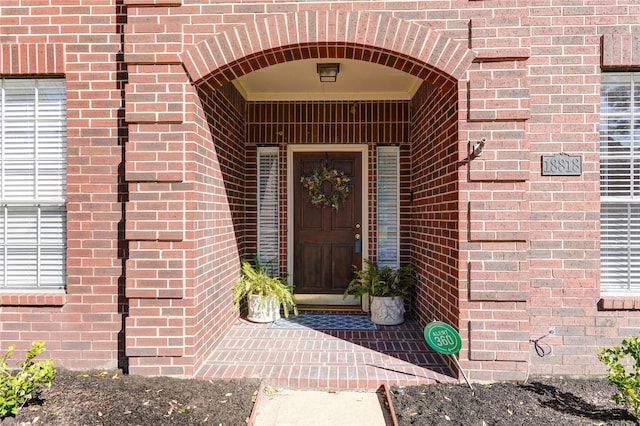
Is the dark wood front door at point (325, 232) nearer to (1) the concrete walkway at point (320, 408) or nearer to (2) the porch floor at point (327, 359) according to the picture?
(2) the porch floor at point (327, 359)

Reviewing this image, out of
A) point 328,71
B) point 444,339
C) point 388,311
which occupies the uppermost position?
point 328,71

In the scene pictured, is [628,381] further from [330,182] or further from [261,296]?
Result: [330,182]

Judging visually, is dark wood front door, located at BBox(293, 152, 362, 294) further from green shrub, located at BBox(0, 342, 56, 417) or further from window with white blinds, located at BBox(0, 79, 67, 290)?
green shrub, located at BBox(0, 342, 56, 417)

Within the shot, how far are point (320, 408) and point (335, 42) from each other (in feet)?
9.35

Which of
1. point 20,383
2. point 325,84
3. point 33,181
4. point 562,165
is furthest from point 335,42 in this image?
point 20,383

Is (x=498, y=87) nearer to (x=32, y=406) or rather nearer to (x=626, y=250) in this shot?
(x=626, y=250)

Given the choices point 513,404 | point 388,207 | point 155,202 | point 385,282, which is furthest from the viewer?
point 388,207

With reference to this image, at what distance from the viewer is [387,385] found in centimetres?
305

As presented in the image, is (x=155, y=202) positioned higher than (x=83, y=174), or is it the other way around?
(x=83, y=174)

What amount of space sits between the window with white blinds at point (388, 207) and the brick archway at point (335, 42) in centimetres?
200

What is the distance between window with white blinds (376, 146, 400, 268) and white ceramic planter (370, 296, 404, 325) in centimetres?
73

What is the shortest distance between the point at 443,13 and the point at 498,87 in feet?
2.45

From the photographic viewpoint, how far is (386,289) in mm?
4516

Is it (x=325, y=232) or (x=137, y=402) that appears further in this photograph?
(x=325, y=232)
